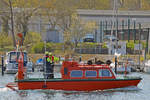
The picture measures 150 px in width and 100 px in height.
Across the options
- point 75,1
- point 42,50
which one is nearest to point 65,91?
point 42,50

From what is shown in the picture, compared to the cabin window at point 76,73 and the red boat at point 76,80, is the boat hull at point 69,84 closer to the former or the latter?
the red boat at point 76,80

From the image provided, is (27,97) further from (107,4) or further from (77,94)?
(107,4)

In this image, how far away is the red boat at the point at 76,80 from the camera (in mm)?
39594

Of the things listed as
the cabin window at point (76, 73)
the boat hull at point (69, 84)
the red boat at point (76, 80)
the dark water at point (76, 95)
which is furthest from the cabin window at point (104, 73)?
the cabin window at point (76, 73)

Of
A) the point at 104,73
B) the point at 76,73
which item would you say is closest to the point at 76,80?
the point at 76,73

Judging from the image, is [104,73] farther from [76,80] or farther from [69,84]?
[69,84]

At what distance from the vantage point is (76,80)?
39.8m

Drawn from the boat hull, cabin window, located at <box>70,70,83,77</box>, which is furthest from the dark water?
cabin window, located at <box>70,70,83,77</box>

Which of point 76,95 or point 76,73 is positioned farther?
point 76,73

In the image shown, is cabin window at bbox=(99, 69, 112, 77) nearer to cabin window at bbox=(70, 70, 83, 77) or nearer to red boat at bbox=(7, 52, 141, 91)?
red boat at bbox=(7, 52, 141, 91)

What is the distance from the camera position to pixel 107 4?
16538 centimetres

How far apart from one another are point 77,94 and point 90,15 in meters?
78.9

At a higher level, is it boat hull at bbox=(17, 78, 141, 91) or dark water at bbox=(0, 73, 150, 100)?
boat hull at bbox=(17, 78, 141, 91)

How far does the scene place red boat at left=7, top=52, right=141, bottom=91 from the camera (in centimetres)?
3959
